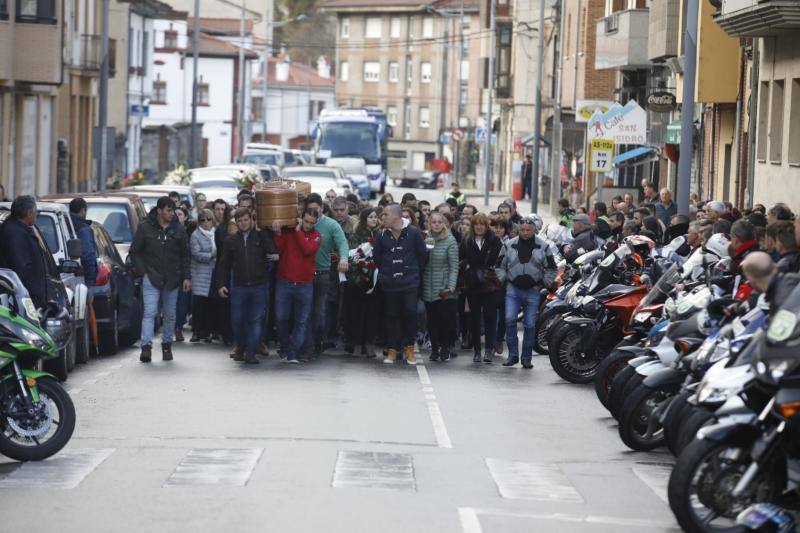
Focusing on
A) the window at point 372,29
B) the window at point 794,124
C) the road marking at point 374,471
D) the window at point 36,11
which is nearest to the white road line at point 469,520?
the road marking at point 374,471

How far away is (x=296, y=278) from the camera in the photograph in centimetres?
1925

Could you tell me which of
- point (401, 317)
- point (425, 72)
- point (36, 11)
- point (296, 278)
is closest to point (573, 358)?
point (401, 317)

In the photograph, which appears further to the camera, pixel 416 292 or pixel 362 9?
pixel 362 9

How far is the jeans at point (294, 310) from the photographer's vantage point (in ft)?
63.1

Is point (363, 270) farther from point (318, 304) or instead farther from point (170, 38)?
point (170, 38)

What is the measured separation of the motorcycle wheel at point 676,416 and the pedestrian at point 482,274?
27.4ft

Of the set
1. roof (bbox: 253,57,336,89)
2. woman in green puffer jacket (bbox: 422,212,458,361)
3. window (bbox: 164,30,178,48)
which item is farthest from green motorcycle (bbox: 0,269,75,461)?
roof (bbox: 253,57,336,89)

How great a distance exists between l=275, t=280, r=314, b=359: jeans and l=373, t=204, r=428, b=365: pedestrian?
941 millimetres

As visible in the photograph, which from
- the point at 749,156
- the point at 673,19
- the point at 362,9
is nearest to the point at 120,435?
the point at 749,156

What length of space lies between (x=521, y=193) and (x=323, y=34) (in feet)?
213

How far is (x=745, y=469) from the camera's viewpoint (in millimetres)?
9391

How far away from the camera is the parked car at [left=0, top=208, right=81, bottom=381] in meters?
15.7

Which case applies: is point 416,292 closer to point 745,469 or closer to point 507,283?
point 507,283

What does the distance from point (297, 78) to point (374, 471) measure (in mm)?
113807
